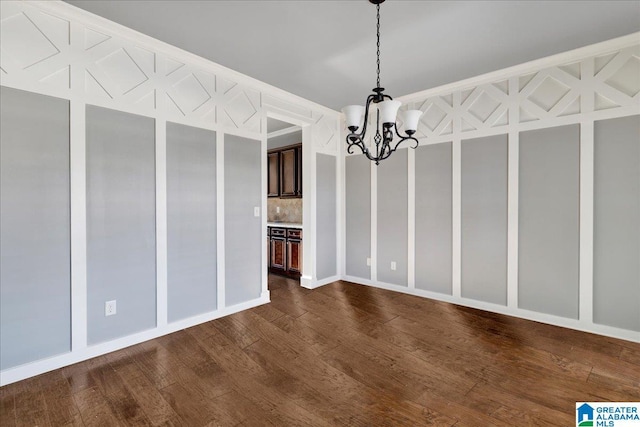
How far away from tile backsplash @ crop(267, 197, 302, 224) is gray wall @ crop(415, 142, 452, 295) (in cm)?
260

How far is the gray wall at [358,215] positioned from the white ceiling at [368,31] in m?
1.59

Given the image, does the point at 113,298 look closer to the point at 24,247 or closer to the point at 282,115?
the point at 24,247

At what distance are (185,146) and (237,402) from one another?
2343 mm

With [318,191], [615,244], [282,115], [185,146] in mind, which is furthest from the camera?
[318,191]

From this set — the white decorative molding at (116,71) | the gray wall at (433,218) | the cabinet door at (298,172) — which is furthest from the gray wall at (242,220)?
the gray wall at (433,218)

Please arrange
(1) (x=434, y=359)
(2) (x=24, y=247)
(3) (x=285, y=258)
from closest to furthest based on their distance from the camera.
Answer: (2) (x=24, y=247), (1) (x=434, y=359), (3) (x=285, y=258)

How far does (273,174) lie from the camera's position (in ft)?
19.1

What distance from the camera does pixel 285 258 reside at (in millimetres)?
5070

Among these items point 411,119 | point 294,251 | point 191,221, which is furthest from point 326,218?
point 411,119

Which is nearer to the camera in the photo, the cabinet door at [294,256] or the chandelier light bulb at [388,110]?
the chandelier light bulb at [388,110]

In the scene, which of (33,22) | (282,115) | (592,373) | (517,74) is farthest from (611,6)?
(33,22)

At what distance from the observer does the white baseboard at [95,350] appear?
2.14 metres

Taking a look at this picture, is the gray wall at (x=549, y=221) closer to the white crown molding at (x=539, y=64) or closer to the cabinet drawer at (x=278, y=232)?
the white crown molding at (x=539, y=64)

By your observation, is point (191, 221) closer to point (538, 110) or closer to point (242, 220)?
point (242, 220)
